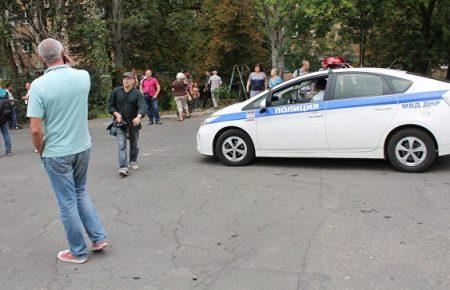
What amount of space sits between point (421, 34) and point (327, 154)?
1889 cm

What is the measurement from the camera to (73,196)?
450 cm

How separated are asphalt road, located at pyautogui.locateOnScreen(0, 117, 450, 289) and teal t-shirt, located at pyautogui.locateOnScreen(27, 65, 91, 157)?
1.10m

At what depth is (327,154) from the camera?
7.95 meters

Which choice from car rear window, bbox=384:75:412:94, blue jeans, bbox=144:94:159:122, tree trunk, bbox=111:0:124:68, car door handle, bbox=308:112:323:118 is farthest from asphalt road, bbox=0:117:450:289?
tree trunk, bbox=111:0:124:68

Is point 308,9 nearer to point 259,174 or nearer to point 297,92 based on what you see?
point 297,92

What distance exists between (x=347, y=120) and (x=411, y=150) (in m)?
1.02

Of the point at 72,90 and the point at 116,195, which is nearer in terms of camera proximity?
the point at 72,90

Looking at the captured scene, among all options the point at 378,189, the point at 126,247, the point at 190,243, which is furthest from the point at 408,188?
the point at 126,247

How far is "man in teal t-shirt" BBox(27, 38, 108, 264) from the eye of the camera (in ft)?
13.8

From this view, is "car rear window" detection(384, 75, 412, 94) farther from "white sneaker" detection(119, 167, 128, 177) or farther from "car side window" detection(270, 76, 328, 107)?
"white sneaker" detection(119, 167, 128, 177)

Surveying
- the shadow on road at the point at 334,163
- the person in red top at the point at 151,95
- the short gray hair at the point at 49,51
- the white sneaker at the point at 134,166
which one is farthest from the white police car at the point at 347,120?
the person in red top at the point at 151,95

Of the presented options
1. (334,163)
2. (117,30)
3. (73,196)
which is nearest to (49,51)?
(73,196)

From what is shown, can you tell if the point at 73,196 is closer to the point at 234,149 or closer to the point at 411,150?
the point at 234,149

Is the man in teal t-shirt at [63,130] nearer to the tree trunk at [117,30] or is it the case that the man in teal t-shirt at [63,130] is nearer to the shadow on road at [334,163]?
the shadow on road at [334,163]
